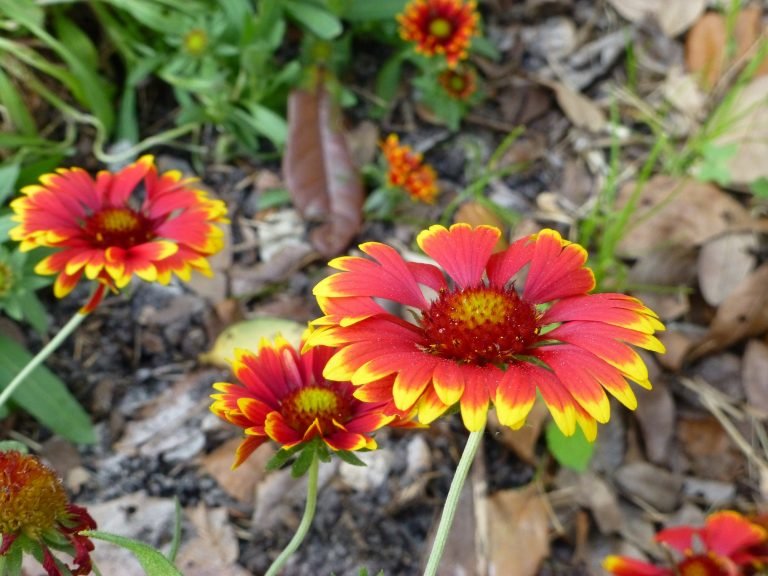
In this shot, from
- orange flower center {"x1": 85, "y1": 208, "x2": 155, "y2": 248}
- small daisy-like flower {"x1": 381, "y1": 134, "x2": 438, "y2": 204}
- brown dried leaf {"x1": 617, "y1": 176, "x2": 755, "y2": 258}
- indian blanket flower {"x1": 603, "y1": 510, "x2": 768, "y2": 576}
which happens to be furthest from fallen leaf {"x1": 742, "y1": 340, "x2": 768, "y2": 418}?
orange flower center {"x1": 85, "y1": 208, "x2": 155, "y2": 248}

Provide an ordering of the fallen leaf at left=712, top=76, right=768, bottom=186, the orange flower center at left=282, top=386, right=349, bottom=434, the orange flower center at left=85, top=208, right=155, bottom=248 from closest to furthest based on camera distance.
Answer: the orange flower center at left=282, top=386, right=349, bottom=434, the orange flower center at left=85, top=208, right=155, bottom=248, the fallen leaf at left=712, top=76, right=768, bottom=186

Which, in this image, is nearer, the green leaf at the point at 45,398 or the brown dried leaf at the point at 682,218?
the green leaf at the point at 45,398

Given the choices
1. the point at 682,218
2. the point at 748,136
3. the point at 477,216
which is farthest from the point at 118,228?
the point at 748,136

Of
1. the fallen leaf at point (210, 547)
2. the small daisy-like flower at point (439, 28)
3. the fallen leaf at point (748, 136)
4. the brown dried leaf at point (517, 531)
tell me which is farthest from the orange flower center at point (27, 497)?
the fallen leaf at point (748, 136)

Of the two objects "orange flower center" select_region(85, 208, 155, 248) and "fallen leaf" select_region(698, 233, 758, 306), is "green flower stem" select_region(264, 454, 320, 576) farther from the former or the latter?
"fallen leaf" select_region(698, 233, 758, 306)

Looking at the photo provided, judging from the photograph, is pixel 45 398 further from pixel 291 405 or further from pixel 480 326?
pixel 480 326

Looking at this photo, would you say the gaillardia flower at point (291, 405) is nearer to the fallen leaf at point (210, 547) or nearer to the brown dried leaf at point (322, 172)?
the fallen leaf at point (210, 547)

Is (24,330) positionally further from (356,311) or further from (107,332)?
(356,311)
